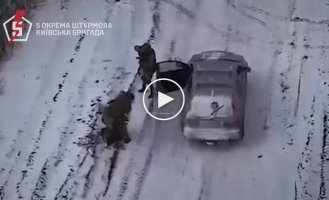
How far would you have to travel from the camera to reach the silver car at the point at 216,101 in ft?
44.6

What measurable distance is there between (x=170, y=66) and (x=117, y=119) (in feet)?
6.71

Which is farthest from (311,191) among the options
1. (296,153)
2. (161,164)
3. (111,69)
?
(111,69)

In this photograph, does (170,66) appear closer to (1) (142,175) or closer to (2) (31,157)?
(1) (142,175)

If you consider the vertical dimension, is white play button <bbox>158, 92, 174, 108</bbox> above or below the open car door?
below

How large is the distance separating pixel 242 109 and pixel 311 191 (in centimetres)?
209

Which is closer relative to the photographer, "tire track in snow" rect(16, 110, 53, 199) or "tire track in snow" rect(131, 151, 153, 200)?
"tire track in snow" rect(131, 151, 153, 200)

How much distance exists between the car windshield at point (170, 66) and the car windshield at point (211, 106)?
1243 millimetres

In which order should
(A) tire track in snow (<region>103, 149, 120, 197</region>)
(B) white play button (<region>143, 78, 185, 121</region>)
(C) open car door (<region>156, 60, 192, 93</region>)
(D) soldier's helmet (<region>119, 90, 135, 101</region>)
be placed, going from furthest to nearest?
(C) open car door (<region>156, 60, 192, 93</region>)
(B) white play button (<region>143, 78, 185, 121</region>)
(D) soldier's helmet (<region>119, 90, 135, 101</region>)
(A) tire track in snow (<region>103, 149, 120, 197</region>)

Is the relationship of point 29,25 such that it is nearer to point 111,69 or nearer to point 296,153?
point 111,69

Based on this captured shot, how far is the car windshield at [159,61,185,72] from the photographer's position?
1493cm

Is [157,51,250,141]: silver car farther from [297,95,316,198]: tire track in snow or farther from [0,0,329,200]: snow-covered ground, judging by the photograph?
[297,95,316,198]: tire track in snow

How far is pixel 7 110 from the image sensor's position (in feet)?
49.1

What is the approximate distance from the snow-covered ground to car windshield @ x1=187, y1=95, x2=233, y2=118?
2.54 feet

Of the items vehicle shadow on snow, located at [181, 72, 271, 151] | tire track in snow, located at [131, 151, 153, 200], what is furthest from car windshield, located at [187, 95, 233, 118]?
tire track in snow, located at [131, 151, 153, 200]
